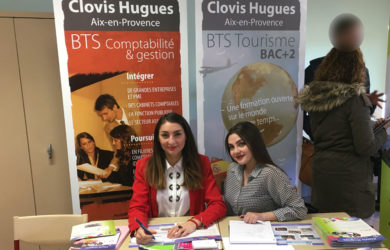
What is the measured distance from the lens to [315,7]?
135 inches

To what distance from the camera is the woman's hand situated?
1526mm

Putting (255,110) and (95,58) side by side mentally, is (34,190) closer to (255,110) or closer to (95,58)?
(95,58)

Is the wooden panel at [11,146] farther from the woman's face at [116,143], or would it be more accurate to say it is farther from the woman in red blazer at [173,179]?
the woman in red blazer at [173,179]

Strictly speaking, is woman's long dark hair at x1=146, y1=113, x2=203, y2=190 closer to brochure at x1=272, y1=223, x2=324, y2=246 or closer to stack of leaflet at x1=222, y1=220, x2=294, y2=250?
stack of leaflet at x1=222, y1=220, x2=294, y2=250

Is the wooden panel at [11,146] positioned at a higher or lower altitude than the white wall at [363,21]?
lower

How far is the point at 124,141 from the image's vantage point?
7.13 feet

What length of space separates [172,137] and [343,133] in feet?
3.87

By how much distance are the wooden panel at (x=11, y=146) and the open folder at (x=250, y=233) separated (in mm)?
1783

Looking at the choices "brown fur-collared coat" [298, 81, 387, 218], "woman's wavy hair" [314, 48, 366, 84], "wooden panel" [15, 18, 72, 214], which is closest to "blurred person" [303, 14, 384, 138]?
Answer: "woman's wavy hair" [314, 48, 366, 84]

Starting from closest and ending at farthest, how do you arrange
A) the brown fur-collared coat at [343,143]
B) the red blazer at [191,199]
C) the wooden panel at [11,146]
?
the red blazer at [191,199] < the brown fur-collared coat at [343,143] < the wooden panel at [11,146]

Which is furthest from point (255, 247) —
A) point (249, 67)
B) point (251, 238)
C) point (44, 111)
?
point (44, 111)

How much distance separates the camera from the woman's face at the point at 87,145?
2.11 meters

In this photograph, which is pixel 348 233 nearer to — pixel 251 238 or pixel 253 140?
pixel 251 238

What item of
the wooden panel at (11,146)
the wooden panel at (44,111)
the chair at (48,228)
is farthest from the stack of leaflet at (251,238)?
the wooden panel at (11,146)
